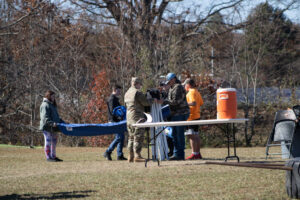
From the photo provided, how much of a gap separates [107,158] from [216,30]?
1756 centimetres

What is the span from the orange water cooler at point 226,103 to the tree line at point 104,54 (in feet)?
33.8

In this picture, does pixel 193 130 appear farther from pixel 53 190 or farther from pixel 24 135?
pixel 24 135

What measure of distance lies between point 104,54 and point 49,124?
13.3 m

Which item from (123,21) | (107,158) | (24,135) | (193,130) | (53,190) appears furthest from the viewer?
(24,135)

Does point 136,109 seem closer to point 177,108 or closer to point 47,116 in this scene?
point 177,108

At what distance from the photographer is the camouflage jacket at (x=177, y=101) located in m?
11.6

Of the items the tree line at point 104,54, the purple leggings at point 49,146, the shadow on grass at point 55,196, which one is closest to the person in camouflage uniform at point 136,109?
the purple leggings at point 49,146

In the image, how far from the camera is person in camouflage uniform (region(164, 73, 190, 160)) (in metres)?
11.6

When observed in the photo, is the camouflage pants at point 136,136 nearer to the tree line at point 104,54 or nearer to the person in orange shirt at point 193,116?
the person in orange shirt at point 193,116

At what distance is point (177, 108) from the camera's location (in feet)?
38.4

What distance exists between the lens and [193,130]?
1198 centimetres

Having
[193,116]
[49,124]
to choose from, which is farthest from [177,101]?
[49,124]

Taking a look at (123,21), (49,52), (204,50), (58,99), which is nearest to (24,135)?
(58,99)

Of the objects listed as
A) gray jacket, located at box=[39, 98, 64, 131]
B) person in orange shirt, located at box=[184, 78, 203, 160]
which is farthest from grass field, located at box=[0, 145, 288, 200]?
gray jacket, located at box=[39, 98, 64, 131]
